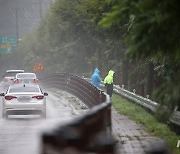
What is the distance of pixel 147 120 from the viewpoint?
65.0 ft

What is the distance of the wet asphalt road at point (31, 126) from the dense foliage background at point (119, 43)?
69.8 inches

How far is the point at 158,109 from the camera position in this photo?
33.0 feet

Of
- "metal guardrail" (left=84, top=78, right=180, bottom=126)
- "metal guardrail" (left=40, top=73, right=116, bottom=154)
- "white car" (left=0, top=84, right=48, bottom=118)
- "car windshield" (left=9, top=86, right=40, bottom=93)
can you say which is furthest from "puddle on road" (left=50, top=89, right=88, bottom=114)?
"metal guardrail" (left=40, top=73, right=116, bottom=154)

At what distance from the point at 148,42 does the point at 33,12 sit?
136350 millimetres

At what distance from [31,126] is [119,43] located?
16.4 meters

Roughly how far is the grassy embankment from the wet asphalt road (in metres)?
1.81

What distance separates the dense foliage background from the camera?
8.16 metres

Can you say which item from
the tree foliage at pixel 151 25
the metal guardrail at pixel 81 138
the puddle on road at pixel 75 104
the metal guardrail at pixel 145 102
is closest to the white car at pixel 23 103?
the puddle on road at pixel 75 104

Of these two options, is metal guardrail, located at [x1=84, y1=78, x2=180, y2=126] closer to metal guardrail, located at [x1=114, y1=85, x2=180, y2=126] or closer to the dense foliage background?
metal guardrail, located at [x1=114, y1=85, x2=180, y2=126]

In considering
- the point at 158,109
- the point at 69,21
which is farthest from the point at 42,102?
the point at 69,21

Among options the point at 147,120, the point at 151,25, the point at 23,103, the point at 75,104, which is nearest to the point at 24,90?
the point at 23,103

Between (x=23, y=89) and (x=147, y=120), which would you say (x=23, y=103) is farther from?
(x=147, y=120)

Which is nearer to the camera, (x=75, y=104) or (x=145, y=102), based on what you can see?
(x=145, y=102)

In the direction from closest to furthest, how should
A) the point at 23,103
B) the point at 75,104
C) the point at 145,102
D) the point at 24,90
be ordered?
the point at 145,102 → the point at 23,103 → the point at 24,90 → the point at 75,104
